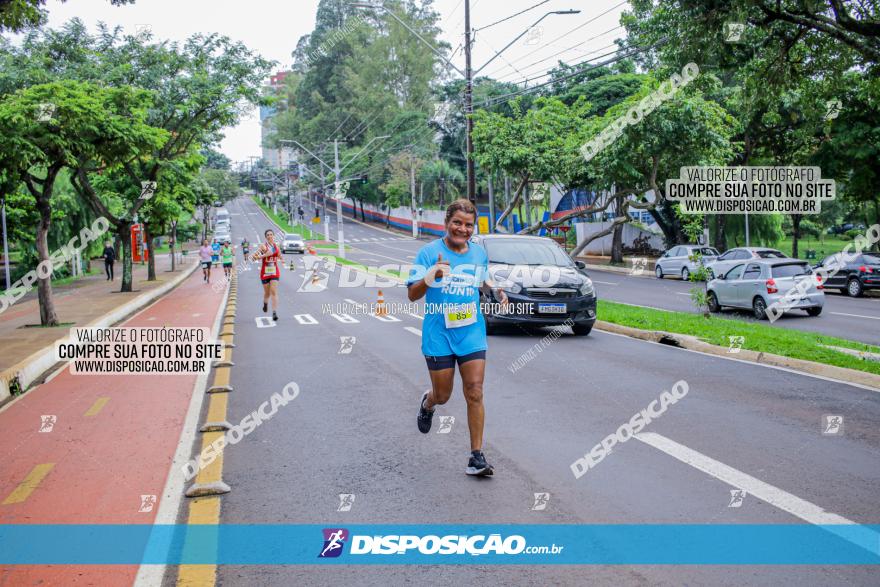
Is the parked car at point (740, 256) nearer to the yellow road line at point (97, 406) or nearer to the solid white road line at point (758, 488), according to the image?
the solid white road line at point (758, 488)

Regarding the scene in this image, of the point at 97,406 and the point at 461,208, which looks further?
the point at 97,406

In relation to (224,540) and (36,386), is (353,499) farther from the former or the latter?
(36,386)

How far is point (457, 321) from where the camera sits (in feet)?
18.2

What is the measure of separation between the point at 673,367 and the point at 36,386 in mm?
8423

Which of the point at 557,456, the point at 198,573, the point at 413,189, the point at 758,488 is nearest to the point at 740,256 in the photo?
the point at 557,456

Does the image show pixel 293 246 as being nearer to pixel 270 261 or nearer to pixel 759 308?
pixel 270 261

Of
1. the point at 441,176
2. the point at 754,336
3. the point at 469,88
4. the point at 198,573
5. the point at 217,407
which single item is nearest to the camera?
the point at 198,573

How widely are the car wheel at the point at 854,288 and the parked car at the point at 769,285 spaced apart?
6.54 metres

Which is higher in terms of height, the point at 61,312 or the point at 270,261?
the point at 270,261

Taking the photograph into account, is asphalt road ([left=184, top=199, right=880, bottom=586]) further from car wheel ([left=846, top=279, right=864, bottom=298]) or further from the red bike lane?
car wheel ([left=846, top=279, right=864, bottom=298])

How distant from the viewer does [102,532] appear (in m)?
4.78

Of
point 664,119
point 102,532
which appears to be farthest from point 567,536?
point 664,119

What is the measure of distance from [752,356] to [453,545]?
7858mm

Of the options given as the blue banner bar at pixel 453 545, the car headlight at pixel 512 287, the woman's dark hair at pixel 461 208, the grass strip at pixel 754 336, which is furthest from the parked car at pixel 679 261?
the blue banner bar at pixel 453 545
